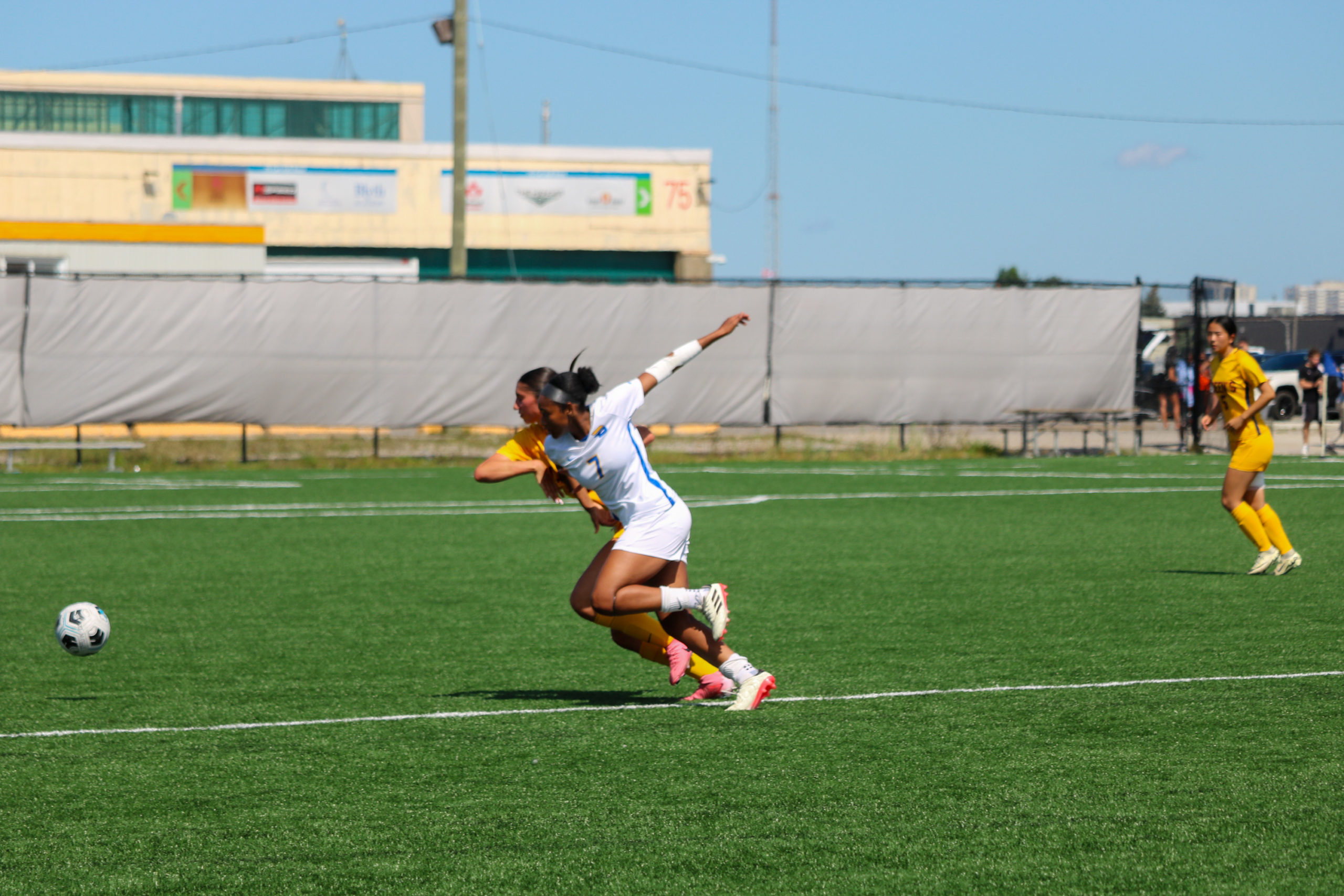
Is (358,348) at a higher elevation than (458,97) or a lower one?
lower

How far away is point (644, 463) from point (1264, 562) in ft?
21.7

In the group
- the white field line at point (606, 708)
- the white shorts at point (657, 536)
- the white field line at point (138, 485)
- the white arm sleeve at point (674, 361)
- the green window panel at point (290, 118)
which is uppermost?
the green window panel at point (290, 118)

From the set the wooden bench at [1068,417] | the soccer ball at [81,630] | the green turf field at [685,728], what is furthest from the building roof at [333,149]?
the soccer ball at [81,630]

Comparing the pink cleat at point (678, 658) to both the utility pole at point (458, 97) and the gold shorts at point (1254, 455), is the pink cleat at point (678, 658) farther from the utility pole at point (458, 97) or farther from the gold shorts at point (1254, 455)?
the utility pole at point (458, 97)

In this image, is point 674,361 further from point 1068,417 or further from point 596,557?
point 1068,417

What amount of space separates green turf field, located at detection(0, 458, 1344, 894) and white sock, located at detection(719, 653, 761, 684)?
0.74 feet

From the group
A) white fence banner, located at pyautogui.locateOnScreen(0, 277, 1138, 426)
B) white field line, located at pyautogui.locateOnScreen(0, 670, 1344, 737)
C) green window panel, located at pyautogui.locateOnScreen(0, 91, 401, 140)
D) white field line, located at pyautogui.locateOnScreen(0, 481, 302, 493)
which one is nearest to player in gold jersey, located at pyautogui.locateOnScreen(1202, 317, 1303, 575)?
white field line, located at pyautogui.locateOnScreen(0, 670, 1344, 737)

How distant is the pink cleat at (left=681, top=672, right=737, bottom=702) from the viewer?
739cm

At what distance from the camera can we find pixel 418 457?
26.5m

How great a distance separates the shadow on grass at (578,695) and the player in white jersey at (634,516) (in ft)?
1.54

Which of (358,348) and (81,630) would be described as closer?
(81,630)

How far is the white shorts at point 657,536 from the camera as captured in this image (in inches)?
276

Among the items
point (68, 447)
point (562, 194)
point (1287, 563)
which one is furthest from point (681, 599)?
point (562, 194)

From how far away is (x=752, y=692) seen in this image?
6.95 m
